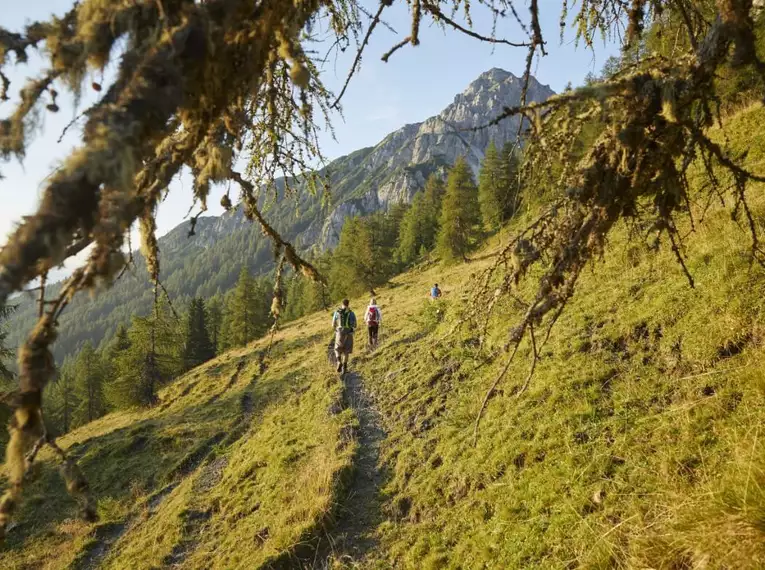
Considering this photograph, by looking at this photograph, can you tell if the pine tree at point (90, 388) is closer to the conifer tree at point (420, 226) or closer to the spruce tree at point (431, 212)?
the conifer tree at point (420, 226)

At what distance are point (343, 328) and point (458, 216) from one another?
28.3 metres

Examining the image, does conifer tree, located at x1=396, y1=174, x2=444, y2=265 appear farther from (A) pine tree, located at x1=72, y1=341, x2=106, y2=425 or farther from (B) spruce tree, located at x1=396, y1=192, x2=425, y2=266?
(A) pine tree, located at x1=72, y1=341, x2=106, y2=425

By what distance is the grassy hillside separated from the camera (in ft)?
12.7

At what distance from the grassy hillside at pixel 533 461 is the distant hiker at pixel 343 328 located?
3.92 feet

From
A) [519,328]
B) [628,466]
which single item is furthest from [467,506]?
[519,328]

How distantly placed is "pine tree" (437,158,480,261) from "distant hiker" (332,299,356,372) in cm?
2688

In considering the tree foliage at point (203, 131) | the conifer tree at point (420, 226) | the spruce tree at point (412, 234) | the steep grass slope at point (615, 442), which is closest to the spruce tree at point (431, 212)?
the conifer tree at point (420, 226)

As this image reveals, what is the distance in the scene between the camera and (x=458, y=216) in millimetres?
39750

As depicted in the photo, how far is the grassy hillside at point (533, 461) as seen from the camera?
3.88 m

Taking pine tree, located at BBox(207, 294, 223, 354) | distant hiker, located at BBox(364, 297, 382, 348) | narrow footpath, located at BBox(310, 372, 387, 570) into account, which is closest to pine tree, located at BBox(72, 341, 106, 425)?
pine tree, located at BBox(207, 294, 223, 354)

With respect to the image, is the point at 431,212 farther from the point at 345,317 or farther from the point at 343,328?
the point at 345,317

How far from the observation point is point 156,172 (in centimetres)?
150

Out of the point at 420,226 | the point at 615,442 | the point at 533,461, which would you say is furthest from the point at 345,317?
the point at 420,226

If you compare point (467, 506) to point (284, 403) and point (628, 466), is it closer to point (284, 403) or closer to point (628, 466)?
point (628, 466)
